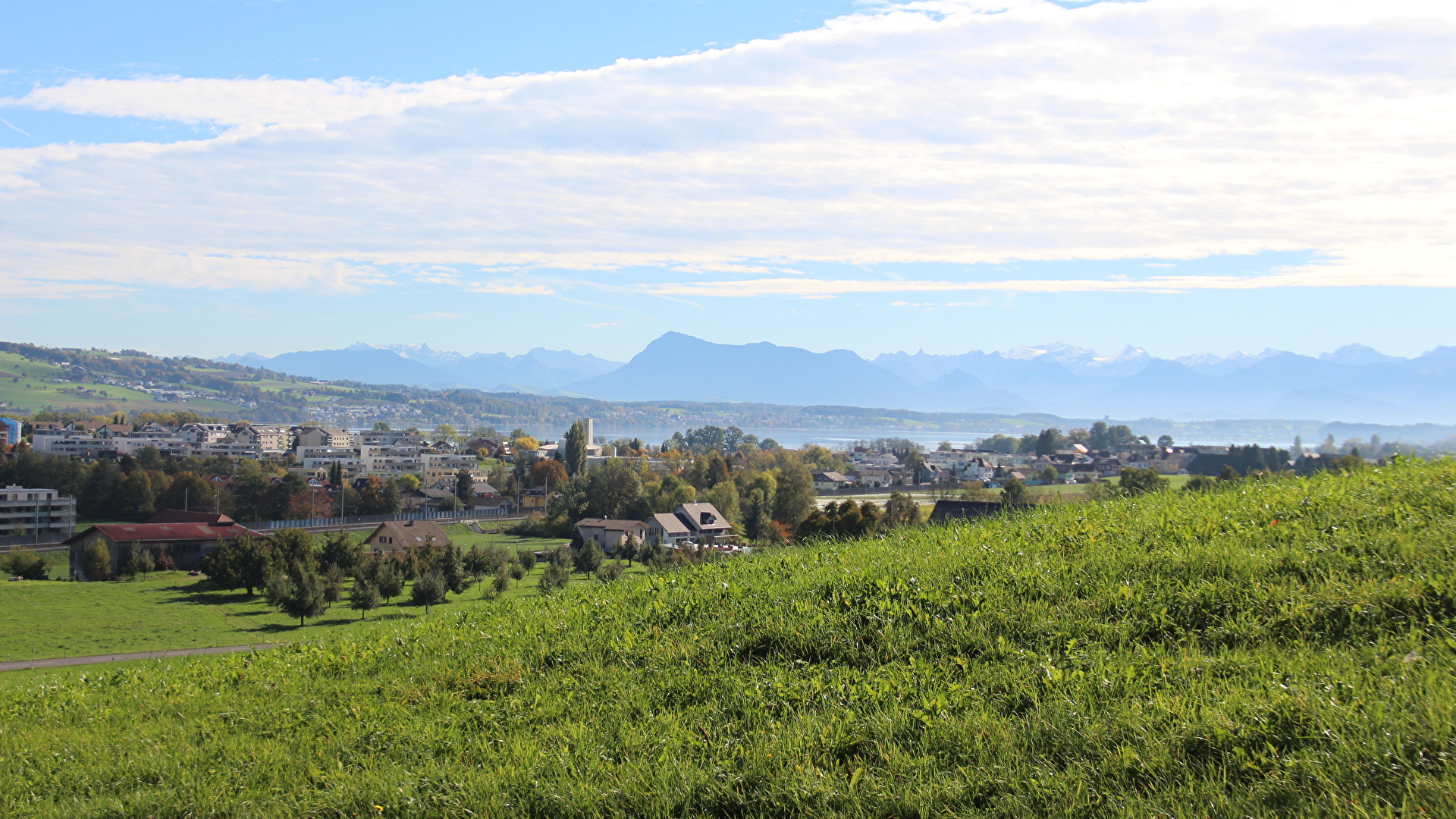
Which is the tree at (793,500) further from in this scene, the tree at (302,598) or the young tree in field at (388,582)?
the tree at (302,598)

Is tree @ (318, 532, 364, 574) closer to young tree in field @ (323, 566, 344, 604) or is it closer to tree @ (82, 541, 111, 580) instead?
young tree in field @ (323, 566, 344, 604)

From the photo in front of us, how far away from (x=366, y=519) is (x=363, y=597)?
34945mm

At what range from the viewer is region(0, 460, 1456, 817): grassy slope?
3344 mm

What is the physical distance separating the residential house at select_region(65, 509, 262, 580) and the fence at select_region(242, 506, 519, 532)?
955 cm

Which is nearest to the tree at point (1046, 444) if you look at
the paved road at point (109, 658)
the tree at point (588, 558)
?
the tree at point (588, 558)

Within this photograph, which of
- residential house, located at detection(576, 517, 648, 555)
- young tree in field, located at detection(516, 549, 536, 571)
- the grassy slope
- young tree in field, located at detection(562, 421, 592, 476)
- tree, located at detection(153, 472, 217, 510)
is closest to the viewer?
the grassy slope

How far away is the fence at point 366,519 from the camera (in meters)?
58.8

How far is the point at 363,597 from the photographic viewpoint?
31.2m

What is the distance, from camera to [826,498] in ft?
233

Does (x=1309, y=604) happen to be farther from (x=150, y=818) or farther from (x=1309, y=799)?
(x=150, y=818)

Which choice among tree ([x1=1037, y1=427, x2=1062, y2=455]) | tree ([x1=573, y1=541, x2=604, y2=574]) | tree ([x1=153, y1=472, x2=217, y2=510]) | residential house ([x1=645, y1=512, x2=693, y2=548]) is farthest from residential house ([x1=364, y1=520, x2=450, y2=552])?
tree ([x1=1037, y1=427, x2=1062, y2=455])

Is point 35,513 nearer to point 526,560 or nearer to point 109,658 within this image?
point 526,560

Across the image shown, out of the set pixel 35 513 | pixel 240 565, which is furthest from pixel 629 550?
pixel 35 513

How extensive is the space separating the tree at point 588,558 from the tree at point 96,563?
2151 centimetres
